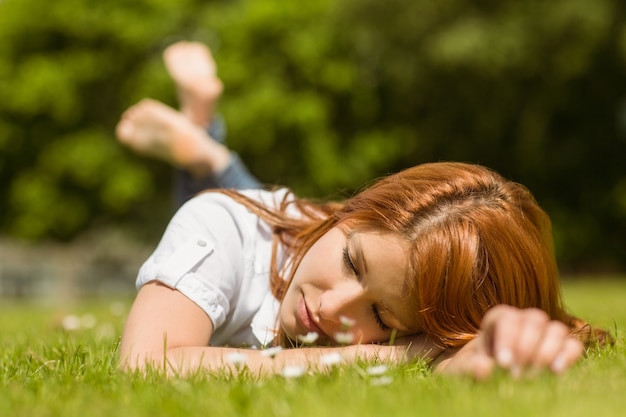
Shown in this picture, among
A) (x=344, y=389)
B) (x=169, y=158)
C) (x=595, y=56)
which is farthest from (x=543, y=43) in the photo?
(x=344, y=389)

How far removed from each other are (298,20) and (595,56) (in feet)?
27.7

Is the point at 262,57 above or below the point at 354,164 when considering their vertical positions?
above

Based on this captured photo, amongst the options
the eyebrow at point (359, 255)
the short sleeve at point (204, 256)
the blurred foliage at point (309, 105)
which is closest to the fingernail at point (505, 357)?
the eyebrow at point (359, 255)

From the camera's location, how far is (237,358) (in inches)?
86.6

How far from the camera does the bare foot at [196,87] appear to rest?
18.8 ft

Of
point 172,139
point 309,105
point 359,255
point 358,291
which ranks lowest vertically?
point 358,291

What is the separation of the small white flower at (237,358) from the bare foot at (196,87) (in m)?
3.55

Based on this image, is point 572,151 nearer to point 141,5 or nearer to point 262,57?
point 262,57

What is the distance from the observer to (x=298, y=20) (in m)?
23.1

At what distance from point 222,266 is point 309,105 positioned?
19.2 metres

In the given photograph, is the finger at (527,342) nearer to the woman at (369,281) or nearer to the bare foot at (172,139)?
the woman at (369,281)

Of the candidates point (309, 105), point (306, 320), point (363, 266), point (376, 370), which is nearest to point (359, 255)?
point (363, 266)

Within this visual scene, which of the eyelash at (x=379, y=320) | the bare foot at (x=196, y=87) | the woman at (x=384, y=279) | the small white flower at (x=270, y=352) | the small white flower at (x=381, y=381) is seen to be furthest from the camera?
the bare foot at (x=196, y=87)

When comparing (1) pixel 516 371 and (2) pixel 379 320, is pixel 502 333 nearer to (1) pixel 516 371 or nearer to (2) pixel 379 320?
(1) pixel 516 371
